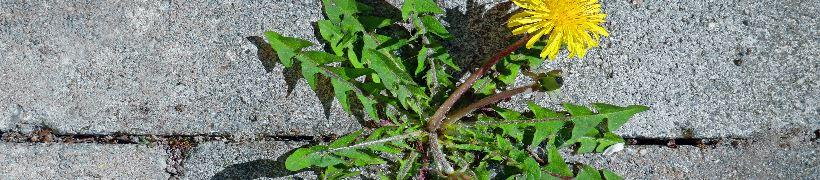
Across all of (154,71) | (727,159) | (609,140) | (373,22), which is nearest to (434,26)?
(373,22)

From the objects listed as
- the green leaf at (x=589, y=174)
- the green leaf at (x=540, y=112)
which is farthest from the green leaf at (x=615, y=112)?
the green leaf at (x=589, y=174)

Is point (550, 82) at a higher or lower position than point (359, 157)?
higher

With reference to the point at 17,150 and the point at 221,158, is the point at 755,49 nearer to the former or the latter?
the point at 221,158

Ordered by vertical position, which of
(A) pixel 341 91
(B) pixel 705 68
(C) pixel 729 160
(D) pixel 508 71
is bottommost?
(C) pixel 729 160

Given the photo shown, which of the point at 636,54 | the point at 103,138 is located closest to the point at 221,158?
the point at 103,138

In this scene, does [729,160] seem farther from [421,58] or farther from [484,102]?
[421,58]

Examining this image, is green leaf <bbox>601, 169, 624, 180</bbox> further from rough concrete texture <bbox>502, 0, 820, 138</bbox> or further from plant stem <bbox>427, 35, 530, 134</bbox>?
plant stem <bbox>427, 35, 530, 134</bbox>
